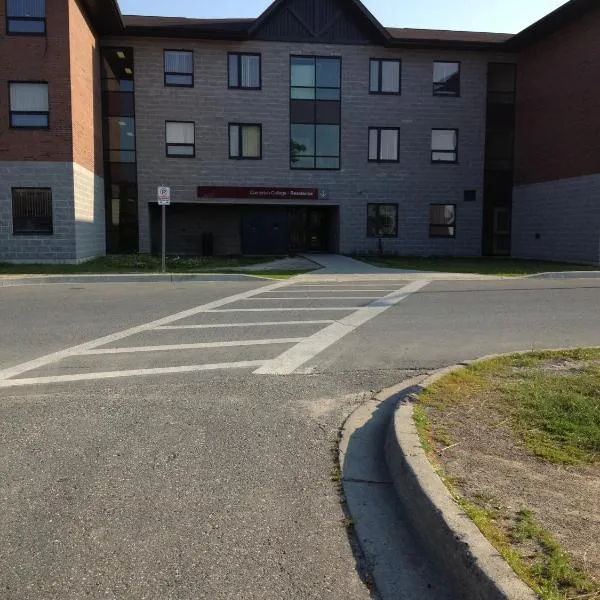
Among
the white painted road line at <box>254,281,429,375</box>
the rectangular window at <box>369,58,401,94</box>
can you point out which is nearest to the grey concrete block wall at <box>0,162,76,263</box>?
the white painted road line at <box>254,281,429,375</box>

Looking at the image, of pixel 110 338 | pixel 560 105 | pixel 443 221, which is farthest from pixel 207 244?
pixel 110 338

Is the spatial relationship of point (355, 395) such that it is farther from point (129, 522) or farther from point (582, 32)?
point (582, 32)

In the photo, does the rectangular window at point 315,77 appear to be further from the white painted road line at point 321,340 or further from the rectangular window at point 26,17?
→ the white painted road line at point 321,340

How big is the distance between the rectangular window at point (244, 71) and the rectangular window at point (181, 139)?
2.80 m

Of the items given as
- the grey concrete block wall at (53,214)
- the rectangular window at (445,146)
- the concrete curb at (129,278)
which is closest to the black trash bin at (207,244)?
the grey concrete block wall at (53,214)

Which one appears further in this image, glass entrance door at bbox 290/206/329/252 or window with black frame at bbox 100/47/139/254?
glass entrance door at bbox 290/206/329/252

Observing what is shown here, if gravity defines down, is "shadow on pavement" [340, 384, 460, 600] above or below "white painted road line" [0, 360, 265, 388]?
below

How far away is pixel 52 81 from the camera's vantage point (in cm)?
2086

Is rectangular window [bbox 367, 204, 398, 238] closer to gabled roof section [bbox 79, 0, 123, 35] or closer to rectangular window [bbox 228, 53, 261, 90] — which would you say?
rectangular window [bbox 228, 53, 261, 90]

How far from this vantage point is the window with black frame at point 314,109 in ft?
Result: 91.5

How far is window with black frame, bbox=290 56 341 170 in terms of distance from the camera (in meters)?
27.9

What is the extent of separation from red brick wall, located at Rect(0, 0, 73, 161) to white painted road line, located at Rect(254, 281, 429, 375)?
14.2m

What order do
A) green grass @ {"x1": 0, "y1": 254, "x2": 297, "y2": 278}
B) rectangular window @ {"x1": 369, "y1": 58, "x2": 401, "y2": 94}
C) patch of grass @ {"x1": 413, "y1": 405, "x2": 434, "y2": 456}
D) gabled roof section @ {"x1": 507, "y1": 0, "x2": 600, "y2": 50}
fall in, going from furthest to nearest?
rectangular window @ {"x1": 369, "y1": 58, "x2": 401, "y2": 94}
gabled roof section @ {"x1": 507, "y1": 0, "x2": 600, "y2": 50}
green grass @ {"x1": 0, "y1": 254, "x2": 297, "y2": 278}
patch of grass @ {"x1": 413, "y1": 405, "x2": 434, "y2": 456}

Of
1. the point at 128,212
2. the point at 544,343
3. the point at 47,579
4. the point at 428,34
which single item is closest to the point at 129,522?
the point at 47,579
